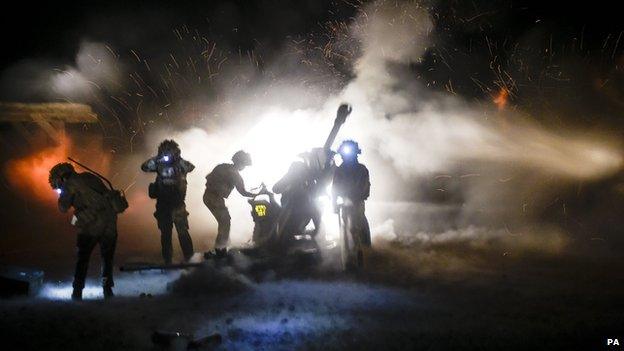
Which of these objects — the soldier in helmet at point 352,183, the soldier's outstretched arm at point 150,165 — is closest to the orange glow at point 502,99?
the soldier in helmet at point 352,183

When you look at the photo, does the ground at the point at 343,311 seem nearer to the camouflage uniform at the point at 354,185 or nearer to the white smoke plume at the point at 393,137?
the camouflage uniform at the point at 354,185

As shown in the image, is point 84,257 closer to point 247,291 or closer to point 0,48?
point 247,291

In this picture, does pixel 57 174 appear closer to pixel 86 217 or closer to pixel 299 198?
pixel 86 217

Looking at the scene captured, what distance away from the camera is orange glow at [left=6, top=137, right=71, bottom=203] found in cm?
1633

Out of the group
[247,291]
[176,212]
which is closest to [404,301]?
[247,291]

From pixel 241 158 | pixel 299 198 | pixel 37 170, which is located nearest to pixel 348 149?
pixel 299 198

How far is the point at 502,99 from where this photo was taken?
67.6 feet

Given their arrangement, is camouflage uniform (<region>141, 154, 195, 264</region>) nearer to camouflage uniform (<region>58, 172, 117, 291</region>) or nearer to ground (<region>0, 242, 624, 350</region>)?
ground (<region>0, 242, 624, 350</region>)

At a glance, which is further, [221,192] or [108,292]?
[221,192]

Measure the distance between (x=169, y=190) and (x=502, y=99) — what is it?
15.0 metres

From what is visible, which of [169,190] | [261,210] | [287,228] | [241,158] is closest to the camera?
[287,228]

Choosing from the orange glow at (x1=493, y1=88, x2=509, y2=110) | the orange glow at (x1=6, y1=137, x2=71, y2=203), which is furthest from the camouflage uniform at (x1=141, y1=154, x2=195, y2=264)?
the orange glow at (x1=493, y1=88, x2=509, y2=110)

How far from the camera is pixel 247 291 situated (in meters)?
7.39

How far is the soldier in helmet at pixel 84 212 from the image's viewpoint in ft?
23.7
